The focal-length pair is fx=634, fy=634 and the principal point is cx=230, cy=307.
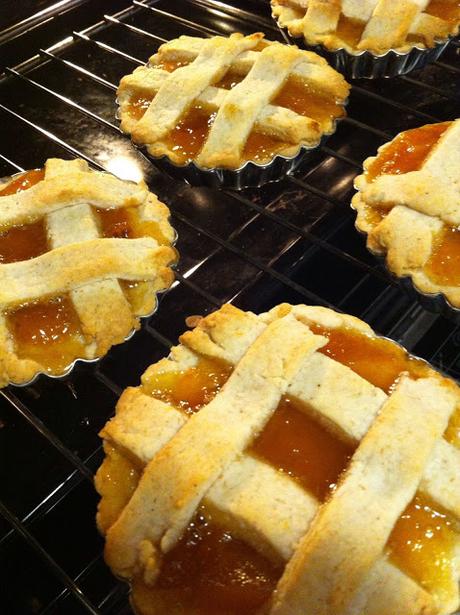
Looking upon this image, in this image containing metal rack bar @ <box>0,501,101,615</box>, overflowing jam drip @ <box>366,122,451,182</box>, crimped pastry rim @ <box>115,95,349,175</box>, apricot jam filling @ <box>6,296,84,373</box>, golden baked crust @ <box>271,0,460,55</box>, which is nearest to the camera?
metal rack bar @ <box>0,501,101,615</box>

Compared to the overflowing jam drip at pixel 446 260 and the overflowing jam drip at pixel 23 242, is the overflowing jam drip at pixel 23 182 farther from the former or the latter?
the overflowing jam drip at pixel 446 260

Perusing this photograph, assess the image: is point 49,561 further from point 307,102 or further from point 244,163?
point 307,102

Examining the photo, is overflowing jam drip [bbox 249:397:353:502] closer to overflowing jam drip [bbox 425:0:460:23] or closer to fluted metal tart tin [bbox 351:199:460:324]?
fluted metal tart tin [bbox 351:199:460:324]

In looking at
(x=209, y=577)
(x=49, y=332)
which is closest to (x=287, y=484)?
(x=209, y=577)

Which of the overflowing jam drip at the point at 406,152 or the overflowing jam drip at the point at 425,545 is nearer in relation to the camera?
the overflowing jam drip at the point at 425,545

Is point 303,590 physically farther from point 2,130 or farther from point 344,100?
point 2,130

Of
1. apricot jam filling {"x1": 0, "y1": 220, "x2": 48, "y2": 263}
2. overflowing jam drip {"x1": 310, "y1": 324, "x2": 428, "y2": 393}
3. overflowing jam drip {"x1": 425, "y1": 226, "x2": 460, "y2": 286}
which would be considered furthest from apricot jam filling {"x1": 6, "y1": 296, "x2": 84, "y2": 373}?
overflowing jam drip {"x1": 425, "y1": 226, "x2": 460, "y2": 286}

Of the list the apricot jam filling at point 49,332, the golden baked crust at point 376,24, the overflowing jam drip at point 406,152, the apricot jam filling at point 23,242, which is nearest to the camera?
the apricot jam filling at point 49,332

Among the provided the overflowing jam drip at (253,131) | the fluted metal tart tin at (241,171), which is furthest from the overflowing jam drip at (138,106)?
the fluted metal tart tin at (241,171)

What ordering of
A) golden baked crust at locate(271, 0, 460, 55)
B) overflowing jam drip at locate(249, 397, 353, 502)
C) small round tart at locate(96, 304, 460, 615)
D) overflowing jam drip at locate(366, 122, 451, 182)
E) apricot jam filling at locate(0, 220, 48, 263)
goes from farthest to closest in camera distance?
golden baked crust at locate(271, 0, 460, 55) < overflowing jam drip at locate(366, 122, 451, 182) < apricot jam filling at locate(0, 220, 48, 263) < overflowing jam drip at locate(249, 397, 353, 502) < small round tart at locate(96, 304, 460, 615)
